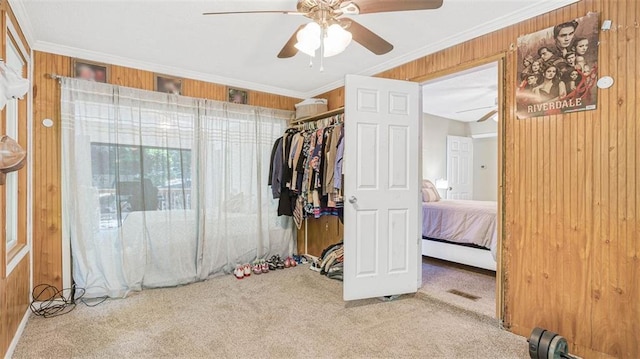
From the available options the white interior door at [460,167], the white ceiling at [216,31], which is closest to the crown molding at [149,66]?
the white ceiling at [216,31]

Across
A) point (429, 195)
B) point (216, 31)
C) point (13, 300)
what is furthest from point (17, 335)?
point (429, 195)

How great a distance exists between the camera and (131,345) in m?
2.12

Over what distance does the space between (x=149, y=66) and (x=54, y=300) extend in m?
2.30

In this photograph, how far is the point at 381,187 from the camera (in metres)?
2.77

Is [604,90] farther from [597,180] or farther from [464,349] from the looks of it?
[464,349]

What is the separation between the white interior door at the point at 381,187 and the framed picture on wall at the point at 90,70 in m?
2.30

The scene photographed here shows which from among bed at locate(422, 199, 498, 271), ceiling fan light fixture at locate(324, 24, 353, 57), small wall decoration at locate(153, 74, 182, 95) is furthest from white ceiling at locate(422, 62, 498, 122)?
small wall decoration at locate(153, 74, 182, 95)

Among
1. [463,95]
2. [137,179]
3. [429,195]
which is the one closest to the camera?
[137,179]

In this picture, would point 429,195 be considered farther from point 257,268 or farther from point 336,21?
point 336,21

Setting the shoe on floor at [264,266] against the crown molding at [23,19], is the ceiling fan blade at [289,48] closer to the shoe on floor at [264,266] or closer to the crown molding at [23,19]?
the crown molding at [23,19]

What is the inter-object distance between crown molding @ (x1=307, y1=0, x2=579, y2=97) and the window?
88.2 inches

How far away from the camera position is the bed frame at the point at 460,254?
3596 millimetres

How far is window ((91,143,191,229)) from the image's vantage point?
2.93 meters

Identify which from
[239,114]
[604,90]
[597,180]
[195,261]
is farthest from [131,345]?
[604,90]
